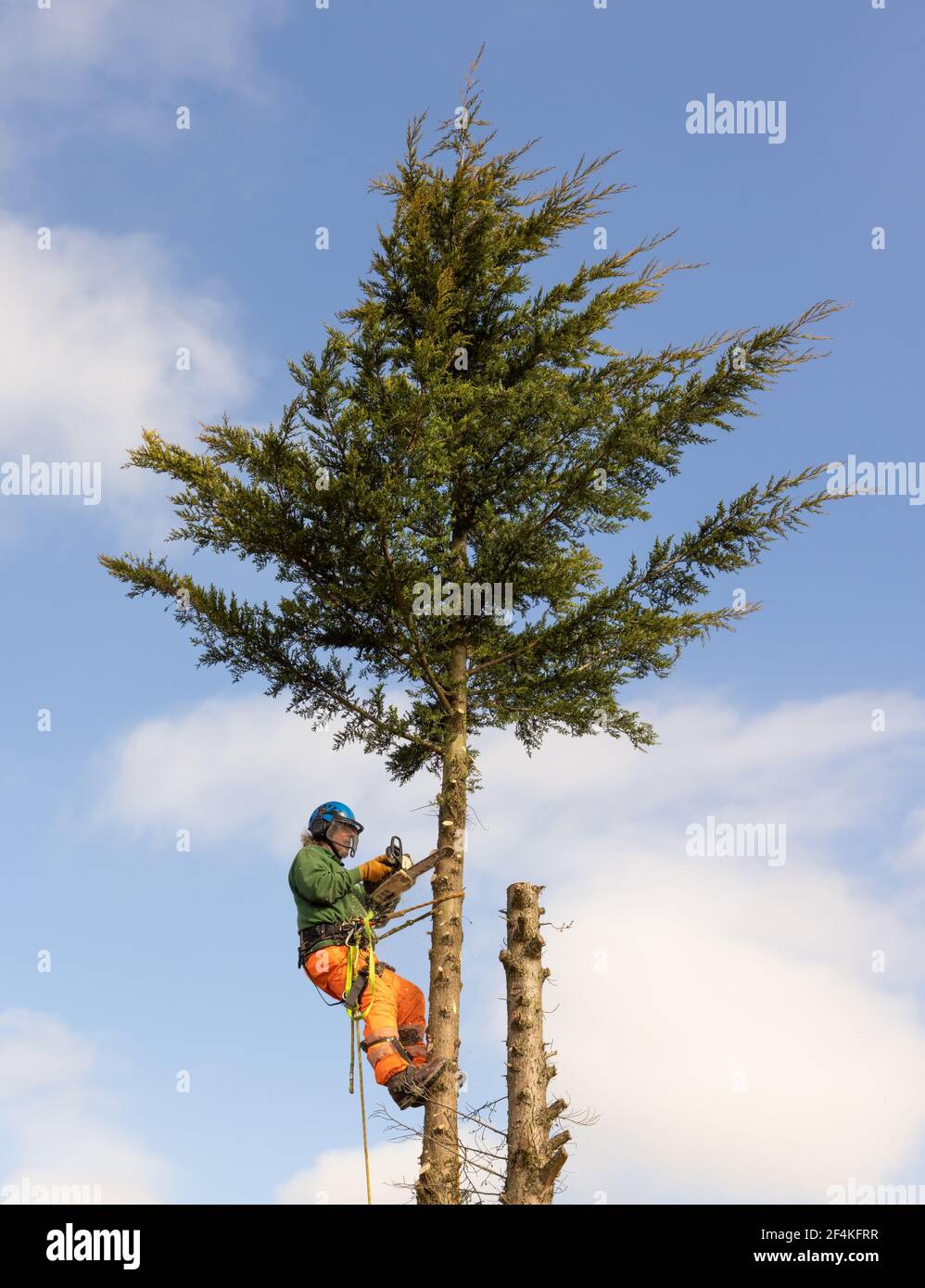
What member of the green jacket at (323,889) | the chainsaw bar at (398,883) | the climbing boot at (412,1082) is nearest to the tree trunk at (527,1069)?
the climbing boot at (412,1082)

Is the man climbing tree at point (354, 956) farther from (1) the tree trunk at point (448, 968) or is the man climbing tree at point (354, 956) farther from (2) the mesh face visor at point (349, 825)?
(1) the tree trunk at point (448, 968)

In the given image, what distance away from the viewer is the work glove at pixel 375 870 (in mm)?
12352

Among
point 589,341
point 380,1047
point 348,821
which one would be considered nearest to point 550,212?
point 589,341

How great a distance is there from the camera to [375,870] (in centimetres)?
1235

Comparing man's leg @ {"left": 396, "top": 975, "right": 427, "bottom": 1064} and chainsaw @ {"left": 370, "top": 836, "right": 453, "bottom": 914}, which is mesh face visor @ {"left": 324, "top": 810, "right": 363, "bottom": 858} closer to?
chainsaw @ {"left": 370, "top": 836, "right": 453, "bottom": 914}

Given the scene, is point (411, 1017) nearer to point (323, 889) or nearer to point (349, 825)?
point (323, 889)

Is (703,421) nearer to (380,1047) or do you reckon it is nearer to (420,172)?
(420,172)

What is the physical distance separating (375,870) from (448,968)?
145 centimetres

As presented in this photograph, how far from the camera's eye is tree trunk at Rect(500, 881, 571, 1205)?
10.6 m

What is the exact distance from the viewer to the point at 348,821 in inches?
487

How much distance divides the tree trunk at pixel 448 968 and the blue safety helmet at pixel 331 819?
0.95 m

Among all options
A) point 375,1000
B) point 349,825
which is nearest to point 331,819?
point 349,825

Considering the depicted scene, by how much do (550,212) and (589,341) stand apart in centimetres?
168

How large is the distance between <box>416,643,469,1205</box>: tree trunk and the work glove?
606 mm
